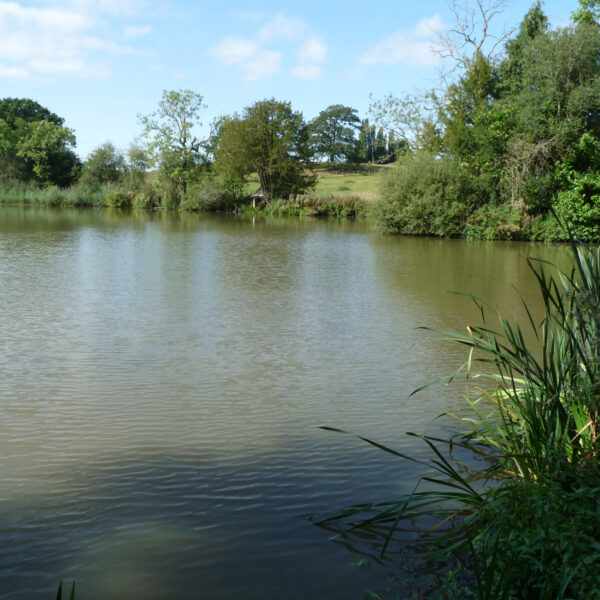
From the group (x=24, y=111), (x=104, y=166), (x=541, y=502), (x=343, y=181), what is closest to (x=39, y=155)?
(x=104, y=166)

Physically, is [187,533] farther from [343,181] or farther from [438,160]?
[343,181]

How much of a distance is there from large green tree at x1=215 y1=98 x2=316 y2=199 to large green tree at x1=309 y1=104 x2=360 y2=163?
98.5 feet

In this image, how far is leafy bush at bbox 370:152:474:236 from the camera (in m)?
27.0

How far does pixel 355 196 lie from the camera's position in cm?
4506

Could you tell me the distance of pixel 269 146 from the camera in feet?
167

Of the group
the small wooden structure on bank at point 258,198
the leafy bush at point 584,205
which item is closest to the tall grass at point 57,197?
the small wooden structure on bank at point 258,198

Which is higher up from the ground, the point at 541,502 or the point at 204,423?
the point at 541,502

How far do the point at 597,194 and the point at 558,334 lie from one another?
22925 millimetres

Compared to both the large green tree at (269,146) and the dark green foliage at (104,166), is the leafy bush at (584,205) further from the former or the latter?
the dark green foliage at (104,166)

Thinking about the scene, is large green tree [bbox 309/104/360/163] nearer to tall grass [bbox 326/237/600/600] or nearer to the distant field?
the distant field

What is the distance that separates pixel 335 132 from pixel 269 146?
37.3 metres

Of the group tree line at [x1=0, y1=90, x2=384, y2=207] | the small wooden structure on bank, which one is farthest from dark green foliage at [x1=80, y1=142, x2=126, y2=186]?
the small wooden structure on bank

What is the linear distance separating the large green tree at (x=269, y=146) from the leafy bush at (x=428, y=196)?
78.0 ft

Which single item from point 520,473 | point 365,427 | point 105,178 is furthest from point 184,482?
point 105,178
